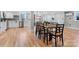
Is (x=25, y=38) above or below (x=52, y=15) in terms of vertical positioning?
below

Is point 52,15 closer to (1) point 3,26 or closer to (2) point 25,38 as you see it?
(2) point 25,38

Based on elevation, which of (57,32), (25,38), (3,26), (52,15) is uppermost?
(52,15)

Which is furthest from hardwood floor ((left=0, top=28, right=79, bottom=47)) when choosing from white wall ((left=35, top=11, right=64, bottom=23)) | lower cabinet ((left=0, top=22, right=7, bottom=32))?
white wall ((left=35, top=11, right=64, bottom=23))

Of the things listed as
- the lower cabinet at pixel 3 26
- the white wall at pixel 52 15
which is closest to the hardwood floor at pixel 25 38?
the lower cabinet at pixel 3 26

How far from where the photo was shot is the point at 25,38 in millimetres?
2875

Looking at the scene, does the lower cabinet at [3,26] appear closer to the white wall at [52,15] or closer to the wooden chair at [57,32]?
the white wall at [52,15]

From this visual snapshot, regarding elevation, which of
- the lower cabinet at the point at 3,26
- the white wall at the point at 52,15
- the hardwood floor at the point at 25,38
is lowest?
the hardwood floor at the point at 25,38

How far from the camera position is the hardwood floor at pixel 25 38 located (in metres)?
2.86

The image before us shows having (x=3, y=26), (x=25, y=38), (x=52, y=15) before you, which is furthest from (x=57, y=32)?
(x=3, y=26)
